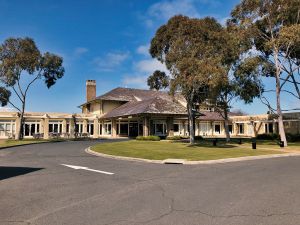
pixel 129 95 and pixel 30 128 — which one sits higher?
pixel 129 95

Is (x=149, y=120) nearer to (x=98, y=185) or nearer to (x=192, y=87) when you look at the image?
(x=192, y=87)

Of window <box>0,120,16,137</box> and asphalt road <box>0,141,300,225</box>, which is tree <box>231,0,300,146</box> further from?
window <box>0,120,16,137</box>

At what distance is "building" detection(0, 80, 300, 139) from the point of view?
4078 cm

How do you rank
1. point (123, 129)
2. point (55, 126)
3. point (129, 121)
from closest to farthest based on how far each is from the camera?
point (55, 126), point (129, 121), point (123, 129)

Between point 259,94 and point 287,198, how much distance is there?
84.4 ft

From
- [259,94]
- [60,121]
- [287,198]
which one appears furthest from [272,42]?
[60,121]

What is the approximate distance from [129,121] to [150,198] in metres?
39.0

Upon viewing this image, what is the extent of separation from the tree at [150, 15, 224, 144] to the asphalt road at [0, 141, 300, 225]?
13.7 meters

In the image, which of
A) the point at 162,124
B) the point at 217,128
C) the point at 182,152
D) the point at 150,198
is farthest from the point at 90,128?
the point at 150,198

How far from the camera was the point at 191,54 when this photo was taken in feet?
87.5

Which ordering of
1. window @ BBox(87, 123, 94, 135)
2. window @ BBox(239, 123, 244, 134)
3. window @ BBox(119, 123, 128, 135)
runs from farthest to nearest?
window @ BBox(239, 123, 244, 134)
window @ BBox(87, 123, 94, 135)
window @ BBox(119, 123, 128, 135)

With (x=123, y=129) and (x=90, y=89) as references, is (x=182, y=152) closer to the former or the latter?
(x=123, y=129)

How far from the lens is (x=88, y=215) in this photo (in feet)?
20.7

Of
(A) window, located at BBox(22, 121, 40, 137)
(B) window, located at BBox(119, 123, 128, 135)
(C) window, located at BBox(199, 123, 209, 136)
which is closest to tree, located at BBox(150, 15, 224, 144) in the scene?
(B) window, located at BBox(119, 123, 128, 135)
